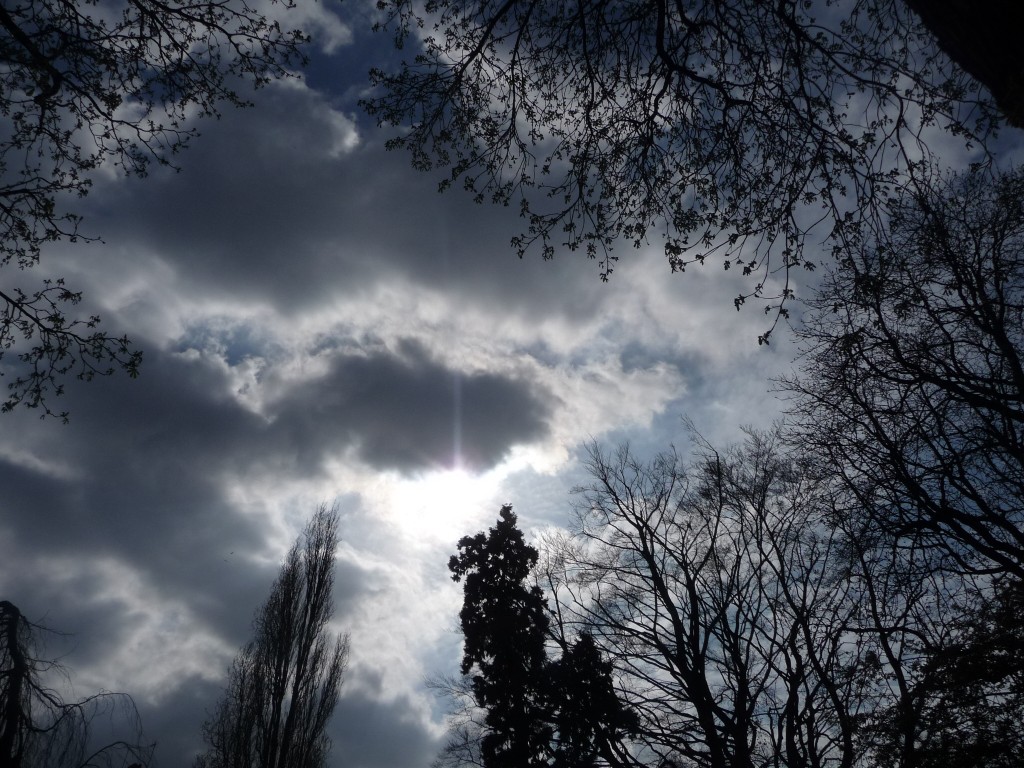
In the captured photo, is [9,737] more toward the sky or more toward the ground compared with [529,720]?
more toward the ground

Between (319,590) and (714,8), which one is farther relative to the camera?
(319,590)

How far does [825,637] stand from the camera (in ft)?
29.0

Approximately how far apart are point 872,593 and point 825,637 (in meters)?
1.01

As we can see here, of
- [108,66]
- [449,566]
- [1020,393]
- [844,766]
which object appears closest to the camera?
[108,66]

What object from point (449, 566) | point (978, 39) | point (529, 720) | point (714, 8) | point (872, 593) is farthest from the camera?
point (449, 566)

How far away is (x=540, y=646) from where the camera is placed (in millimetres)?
17266

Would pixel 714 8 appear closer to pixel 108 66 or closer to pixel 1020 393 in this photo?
pixel 108 66

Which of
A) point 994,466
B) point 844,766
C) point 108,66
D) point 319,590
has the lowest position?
point 844,766

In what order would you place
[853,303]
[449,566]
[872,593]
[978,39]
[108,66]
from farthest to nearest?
[449,566] < [872,593] < [853,303] < [108,66] < [978,39]

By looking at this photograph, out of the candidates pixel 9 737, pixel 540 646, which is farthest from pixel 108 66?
pixel 540 646

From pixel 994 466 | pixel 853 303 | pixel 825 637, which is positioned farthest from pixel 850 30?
pixel 825 637

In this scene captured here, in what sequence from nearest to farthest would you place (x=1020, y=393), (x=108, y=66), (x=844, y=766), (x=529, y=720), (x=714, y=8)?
(x=108, y=66), (x=714, y=8), (x=1020, y=393), (x=844, y=766), (x=529, y=720)

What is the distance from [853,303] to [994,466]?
390cm

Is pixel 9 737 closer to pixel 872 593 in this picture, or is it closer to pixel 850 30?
pixel 872 593
